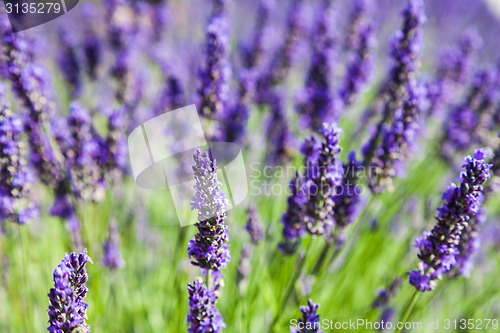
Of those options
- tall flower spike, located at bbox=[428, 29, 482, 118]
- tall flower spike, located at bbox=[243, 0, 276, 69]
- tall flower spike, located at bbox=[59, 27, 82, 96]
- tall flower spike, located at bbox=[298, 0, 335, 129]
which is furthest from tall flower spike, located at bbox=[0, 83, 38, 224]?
tall flower spike, located at bbox=[428, 29, 482, 118]

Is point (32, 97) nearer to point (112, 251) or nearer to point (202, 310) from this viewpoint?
point (112, 251)

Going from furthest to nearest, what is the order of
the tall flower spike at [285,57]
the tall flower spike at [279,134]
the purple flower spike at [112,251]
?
the tall flower spike at [285,57] → the tall flower spike at [279,134] → the purple flower spike at [112,251]

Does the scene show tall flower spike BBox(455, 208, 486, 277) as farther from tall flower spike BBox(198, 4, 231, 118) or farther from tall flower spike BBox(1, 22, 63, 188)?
tall flower spike BBox(1, 22, 63, 188)

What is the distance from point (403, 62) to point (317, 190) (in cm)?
133

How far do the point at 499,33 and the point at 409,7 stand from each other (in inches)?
387

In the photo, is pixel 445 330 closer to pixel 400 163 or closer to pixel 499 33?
pixel 400 163

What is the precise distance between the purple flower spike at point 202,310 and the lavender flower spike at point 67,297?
44 cm

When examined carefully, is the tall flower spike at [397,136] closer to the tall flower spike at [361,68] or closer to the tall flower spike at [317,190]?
the tall flower spike at [317,190]

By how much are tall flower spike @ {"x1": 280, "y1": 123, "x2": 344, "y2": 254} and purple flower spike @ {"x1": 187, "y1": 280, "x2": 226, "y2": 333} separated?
0.83 m

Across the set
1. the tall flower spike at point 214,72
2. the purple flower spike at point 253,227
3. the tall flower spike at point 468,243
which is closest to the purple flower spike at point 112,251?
the purple flower spike at point 253,227

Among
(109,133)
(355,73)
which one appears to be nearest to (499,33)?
(355,73)

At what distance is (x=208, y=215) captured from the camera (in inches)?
64.8

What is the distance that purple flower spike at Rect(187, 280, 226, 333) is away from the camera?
1.69 m

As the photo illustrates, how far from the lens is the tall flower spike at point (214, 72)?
9.21 feet
